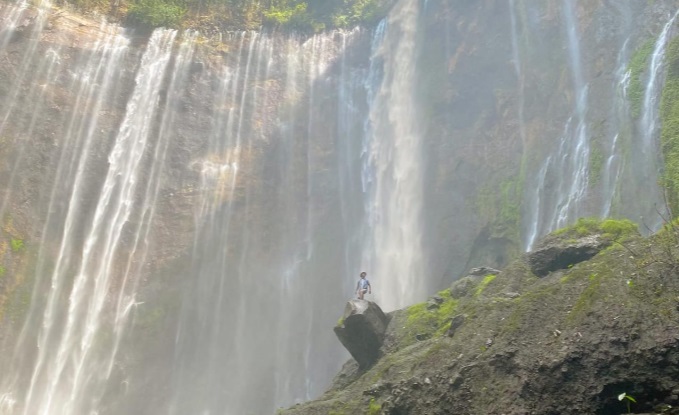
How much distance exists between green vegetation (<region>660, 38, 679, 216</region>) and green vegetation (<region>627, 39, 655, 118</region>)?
1173mm

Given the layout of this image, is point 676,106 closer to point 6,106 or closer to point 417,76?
point 417,76

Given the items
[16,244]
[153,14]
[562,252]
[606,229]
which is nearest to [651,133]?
[606,229]

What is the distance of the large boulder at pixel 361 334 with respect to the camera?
1050 cm

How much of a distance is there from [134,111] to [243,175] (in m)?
5.87

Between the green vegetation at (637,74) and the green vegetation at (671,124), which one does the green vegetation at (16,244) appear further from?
the green vegetation at (671,124)

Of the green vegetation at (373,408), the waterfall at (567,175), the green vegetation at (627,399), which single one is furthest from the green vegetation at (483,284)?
the waterfall at (567,175)

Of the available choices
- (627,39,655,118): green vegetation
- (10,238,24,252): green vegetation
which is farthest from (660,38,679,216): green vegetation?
(10,238,24,252): green vegetation

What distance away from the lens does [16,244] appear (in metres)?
22.8

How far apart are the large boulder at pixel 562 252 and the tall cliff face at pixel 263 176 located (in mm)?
7015

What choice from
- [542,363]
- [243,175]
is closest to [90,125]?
[243,175]

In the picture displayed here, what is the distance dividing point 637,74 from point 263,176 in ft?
50.4

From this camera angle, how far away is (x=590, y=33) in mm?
19500

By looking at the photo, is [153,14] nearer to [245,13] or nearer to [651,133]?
[245,13]

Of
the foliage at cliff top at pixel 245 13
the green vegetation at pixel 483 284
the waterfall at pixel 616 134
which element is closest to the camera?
the green vegetation at pixel 483 284
